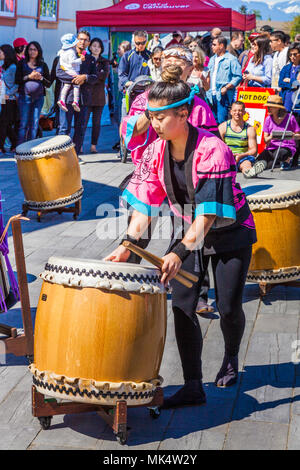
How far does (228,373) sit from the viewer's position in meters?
3.83

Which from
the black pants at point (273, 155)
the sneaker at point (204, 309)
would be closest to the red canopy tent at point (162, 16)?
the black pants at point (273, 155)

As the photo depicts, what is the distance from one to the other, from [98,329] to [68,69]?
27.9 ft

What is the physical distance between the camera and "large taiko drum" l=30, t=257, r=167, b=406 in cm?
301

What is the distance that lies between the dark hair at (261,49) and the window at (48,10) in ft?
16.9

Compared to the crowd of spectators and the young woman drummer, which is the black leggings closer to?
the young woman drummer

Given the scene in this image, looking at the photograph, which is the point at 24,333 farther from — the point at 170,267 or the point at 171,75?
the point at 171,75

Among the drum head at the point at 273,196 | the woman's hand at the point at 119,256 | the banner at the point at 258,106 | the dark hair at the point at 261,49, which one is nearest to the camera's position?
the woman's hand at the point at 119,256

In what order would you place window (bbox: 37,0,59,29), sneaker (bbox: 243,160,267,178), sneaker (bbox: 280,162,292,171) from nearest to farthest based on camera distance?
sneaker (bbox: 243,160,267,178) → sneaker (bbox: 280,162,292,171) → window (bbox: 37,0,59,29)

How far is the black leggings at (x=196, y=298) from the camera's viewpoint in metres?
A: 3.53

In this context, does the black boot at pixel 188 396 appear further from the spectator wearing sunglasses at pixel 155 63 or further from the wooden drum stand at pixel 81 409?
the spectator wearing sunglasses at pixel 155 63

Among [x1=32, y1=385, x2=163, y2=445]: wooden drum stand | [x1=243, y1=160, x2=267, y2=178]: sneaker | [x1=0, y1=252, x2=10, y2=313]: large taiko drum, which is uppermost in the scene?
[x1=0, y1=252, x2=10, y2=313]: large taiko drum

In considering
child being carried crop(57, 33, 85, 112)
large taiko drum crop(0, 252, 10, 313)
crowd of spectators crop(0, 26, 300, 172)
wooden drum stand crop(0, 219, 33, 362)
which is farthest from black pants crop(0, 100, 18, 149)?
wooden drum stand crop(0, 219, 33, 362)

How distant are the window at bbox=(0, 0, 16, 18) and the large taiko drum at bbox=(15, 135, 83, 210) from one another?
7220 millimetres

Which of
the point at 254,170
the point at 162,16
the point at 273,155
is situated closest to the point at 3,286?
the point at 254,170
